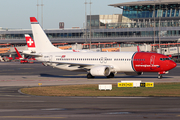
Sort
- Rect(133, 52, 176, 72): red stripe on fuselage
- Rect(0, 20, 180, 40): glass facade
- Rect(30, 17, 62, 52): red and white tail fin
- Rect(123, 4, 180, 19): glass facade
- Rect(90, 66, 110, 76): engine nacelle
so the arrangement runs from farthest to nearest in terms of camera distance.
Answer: Rect(123, 4, 180, 19): glass facade, Rect(0, 20, 180, 40): glass facade, Rect(30, 17, 62, 52): red and white tail fin, Rect(90, 66, 110, 76): engine nacelle, Rect(133, 52, 176, 72): red stripe on fuselage

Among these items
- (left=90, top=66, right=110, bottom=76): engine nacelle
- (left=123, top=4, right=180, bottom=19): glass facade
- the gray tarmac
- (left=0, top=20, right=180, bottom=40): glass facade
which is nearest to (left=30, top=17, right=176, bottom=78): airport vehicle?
(left=90, top=66, right=110, bottom=76): engine nacelle

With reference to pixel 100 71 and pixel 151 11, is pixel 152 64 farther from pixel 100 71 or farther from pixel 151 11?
pixel 151 11

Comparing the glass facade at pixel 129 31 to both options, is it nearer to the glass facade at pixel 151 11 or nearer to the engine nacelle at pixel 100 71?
the glass facade at pixel 151 11

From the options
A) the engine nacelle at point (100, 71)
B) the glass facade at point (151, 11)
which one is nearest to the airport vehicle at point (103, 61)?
the engine nacelle at point (100, 71)

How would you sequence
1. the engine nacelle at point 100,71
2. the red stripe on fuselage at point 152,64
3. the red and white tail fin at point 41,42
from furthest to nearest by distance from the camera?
1. the red and white tail fin at point 41,42
2. the engine nacelle at point 100,71
3. the red stripe on fuselage at point 152,64

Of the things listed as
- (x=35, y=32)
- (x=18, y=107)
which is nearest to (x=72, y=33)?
(x=35, y=32)

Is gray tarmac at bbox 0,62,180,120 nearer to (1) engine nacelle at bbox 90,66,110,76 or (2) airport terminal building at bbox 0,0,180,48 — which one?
(1) engine nacelle at bbox 90,66,110,76

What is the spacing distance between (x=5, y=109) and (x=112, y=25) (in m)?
144

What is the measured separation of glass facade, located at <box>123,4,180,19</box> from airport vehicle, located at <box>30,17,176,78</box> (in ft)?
359

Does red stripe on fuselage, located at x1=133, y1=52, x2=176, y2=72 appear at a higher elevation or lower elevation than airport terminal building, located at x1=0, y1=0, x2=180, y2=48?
lower

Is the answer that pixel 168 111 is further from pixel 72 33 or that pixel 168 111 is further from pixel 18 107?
pixel 72 33

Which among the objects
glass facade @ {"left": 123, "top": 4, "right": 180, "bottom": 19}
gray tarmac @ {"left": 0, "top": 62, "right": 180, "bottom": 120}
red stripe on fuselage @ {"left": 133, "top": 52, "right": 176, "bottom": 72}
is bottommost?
gray tarmac @ {"left": 0, "top": 62, "right": 180, "bottom": 120}

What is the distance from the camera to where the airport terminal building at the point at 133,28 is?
150m

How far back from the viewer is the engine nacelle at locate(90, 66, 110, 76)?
4828 centimetres
